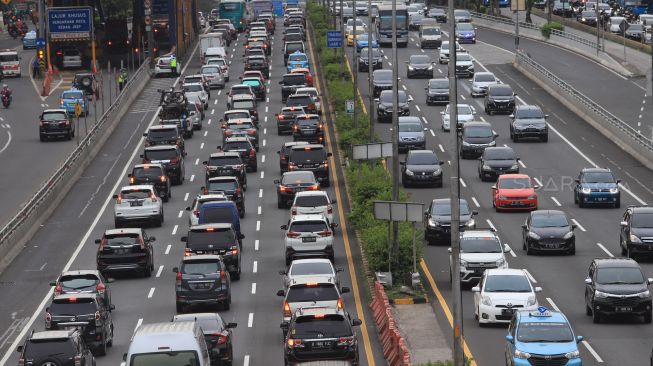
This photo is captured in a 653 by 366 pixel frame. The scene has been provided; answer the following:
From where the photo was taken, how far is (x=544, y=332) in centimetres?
3206

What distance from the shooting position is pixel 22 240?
53.3 meters

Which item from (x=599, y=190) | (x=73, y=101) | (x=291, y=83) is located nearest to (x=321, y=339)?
(x=599, y=190)

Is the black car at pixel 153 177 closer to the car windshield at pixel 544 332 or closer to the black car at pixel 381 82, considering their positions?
the black car at pixel 381 82

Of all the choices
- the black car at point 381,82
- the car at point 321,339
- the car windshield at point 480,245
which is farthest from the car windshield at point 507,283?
the black car at point 381,82

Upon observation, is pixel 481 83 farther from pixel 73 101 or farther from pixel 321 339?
pixel 321 339

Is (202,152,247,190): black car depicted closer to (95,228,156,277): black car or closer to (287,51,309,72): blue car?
(95,228,156,277): black car

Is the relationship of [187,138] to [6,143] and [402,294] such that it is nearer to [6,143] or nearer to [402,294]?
[6,143]

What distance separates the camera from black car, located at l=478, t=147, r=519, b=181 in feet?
204

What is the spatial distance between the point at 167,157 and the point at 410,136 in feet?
37.6

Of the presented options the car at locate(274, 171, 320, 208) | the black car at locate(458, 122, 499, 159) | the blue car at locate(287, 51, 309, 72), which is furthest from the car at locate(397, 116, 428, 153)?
the blue car at locate(287, 51, 309, 72)

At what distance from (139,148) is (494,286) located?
3868cm

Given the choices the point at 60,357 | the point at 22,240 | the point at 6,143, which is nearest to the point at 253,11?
the point at 6,143

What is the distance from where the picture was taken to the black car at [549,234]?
156 feet

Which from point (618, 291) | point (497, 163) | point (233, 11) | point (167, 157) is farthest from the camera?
point (233, 11)
